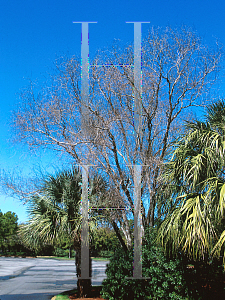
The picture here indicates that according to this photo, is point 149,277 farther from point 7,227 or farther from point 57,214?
point 7,227

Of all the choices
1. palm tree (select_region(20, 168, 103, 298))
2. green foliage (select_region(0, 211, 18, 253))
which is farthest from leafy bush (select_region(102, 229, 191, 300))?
green foliage (select_region(0, 211, 18, 253))

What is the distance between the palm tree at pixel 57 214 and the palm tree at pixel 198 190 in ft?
9.51

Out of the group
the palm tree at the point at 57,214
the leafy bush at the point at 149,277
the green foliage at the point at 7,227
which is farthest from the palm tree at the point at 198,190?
the green foliage at the point at 7,227

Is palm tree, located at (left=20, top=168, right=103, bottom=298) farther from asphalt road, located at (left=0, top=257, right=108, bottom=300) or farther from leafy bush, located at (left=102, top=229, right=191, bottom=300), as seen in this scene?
asphalt road, located at (left=0, top=257, right=108, bottom=300)

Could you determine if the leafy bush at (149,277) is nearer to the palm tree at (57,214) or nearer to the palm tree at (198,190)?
the palm tree at (198,190)

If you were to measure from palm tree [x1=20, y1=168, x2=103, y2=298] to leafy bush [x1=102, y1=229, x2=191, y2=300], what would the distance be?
1471 mm

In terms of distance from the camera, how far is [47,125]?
991cm

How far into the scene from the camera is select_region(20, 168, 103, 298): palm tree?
31.8 ft

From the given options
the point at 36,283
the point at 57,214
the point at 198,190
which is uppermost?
the point at 198,190

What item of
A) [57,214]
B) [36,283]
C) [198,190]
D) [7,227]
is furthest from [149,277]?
[7,227]

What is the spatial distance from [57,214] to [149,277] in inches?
Result: 138

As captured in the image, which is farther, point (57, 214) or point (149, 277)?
point (57, 214)

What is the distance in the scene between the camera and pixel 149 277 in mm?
8641

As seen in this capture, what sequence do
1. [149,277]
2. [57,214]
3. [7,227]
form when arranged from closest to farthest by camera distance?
[149,277], [57,214], [7,227]
